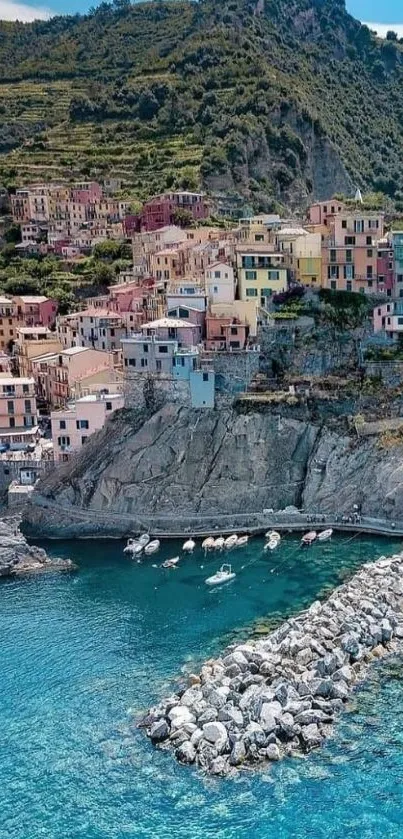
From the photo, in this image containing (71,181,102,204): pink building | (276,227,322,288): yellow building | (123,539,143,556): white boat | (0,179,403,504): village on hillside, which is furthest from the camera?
(71,181,102,204): pink building

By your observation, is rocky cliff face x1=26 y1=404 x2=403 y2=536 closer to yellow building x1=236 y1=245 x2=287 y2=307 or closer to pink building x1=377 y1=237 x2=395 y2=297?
yellow building x1=236 y1=245 x2=287 y2=307

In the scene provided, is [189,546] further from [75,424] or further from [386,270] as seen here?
[386,270]

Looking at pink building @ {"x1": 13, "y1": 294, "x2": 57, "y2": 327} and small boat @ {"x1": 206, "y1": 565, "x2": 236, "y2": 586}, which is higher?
pink building @ {"x1": 13, "y1": 294, "x2": 57, "y2": 327}

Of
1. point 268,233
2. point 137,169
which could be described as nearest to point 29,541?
point 268,233

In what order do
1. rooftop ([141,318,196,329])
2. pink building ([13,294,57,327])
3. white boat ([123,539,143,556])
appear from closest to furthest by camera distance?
white boat ([123,539,143,556]) < rooftop ([141,318,196,329]) < pink building ([13,294,57,327])

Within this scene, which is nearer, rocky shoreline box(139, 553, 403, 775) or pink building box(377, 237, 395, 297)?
rocky shoreline box(139, 553, 403, 775)

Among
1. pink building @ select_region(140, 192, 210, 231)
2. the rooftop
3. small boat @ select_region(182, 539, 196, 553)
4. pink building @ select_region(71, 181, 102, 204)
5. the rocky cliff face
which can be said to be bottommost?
small boat @ select_region(182, 539, 196, 553)

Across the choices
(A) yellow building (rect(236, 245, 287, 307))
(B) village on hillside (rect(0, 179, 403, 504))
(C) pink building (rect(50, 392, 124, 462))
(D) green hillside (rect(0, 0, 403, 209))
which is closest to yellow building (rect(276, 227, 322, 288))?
(B) village on hillside (rect(0, 179, 403, 504))
